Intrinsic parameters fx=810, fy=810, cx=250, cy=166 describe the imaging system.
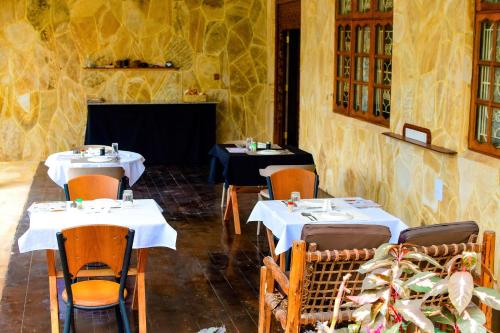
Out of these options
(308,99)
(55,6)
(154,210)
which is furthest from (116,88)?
(154,210)

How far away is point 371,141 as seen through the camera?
8781mm

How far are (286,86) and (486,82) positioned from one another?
6367 millimetres

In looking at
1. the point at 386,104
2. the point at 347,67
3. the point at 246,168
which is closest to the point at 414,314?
the point at 246,168

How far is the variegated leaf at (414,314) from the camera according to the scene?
198cm

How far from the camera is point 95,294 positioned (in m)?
4.79

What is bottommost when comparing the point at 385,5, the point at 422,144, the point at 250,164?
the point at 250,164

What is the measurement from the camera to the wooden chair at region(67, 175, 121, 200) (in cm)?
621

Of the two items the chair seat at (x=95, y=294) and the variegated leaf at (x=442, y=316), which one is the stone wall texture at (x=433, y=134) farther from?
the variegated leaf at (x=442, y=316)

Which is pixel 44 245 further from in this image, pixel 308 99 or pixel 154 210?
pixel 308 99

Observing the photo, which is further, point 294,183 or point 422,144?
point 422,144

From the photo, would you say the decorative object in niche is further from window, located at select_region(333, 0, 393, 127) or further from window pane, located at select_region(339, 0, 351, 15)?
window pane, located at select_region(339, 0, 351, 15)

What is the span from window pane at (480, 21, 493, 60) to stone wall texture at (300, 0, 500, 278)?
0.38 ft

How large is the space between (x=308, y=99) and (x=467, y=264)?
897 cm

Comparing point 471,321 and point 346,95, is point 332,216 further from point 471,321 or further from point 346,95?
point 346,95
